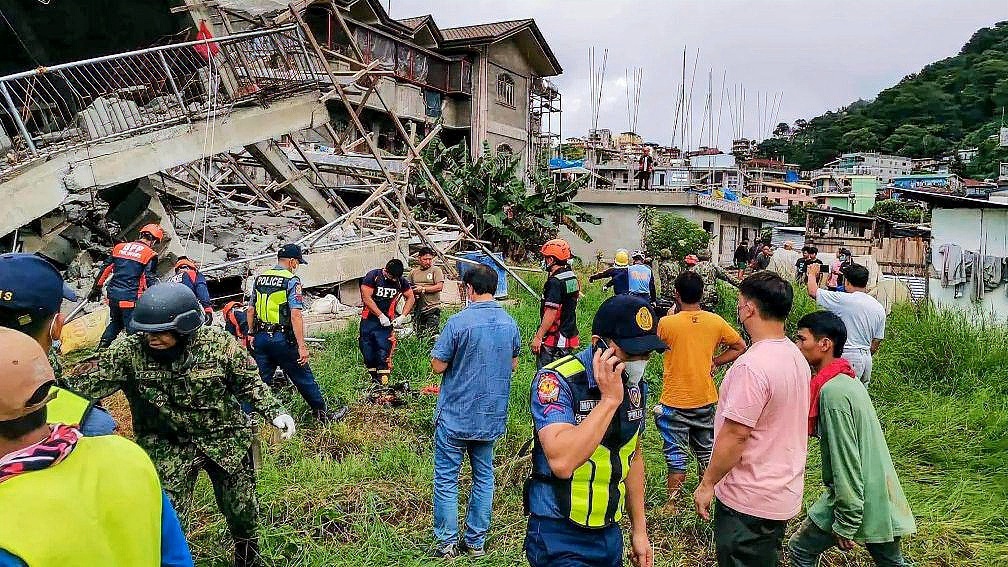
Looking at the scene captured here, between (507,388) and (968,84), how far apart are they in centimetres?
7988

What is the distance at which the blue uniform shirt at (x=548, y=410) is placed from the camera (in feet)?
6.93

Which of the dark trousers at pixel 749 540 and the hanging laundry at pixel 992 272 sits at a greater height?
the hanging laundry at pixel 992 272

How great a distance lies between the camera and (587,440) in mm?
1974

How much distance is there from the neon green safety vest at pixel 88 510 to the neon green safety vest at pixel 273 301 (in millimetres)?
3700

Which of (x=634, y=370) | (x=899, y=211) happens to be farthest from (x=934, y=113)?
(x=634, y=370)

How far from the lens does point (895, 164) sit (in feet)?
187

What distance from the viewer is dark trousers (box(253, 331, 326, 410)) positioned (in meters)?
4.96

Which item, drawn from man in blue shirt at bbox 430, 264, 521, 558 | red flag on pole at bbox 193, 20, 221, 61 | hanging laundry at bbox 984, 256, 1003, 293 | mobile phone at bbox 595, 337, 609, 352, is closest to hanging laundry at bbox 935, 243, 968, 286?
hanging laundry at bbox 984, 256, 1003, 293

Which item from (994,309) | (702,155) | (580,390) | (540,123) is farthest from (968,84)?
(580,390)

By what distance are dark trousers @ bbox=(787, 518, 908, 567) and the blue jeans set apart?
1649 mm

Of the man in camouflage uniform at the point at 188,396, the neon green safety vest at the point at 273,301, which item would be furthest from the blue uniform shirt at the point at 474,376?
the neon green safety vest at the point at 273,301

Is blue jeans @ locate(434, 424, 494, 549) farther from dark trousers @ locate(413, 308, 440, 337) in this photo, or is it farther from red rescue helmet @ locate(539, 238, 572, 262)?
dark trousers @ locate(413, 308, 440, 337)

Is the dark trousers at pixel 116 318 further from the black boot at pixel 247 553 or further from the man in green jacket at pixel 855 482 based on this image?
the man in green jacket at pixel 855 482

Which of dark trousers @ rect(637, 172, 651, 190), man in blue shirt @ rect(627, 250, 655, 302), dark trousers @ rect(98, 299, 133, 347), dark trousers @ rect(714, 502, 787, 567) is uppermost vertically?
dark trousers @ rect(637, 172, 651, 190)
